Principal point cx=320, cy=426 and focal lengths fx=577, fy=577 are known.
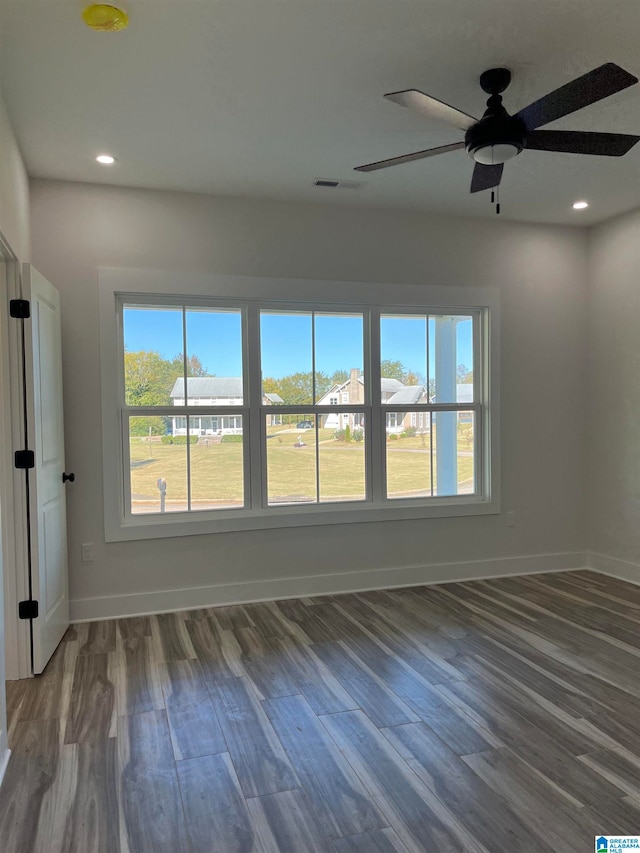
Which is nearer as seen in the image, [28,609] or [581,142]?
[581,142]

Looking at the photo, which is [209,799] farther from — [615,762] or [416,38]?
[416,38]

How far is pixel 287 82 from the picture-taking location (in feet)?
8.58

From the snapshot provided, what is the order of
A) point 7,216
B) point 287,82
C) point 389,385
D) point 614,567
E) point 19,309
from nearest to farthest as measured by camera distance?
point 287,82 → point 7,216 → point 19,309 → point 389,385 → point 614,567

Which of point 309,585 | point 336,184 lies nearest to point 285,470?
point 309,585

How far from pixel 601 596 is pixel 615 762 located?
2.22m

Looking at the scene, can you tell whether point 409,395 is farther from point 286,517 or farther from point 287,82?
point 287,82

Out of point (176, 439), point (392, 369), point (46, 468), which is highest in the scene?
point (392, 369)

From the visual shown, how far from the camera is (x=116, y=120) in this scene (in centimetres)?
295

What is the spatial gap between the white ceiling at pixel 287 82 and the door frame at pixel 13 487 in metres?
0.92

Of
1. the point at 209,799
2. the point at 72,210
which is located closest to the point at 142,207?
the point at 72,210

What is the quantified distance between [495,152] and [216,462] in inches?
105

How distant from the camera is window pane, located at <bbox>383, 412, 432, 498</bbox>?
4.55 meters

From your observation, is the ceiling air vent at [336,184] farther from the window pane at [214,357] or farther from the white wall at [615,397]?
the white wall at [615,397]

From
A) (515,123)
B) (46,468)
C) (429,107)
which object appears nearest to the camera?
(429,107)
